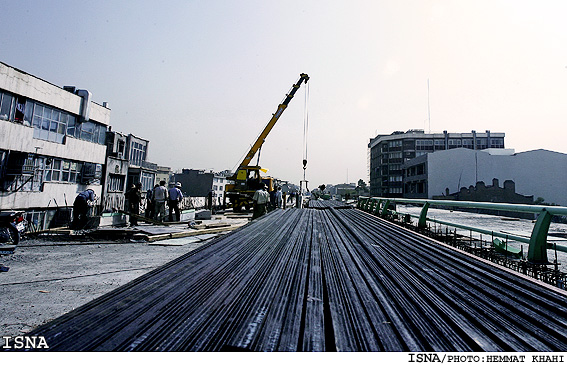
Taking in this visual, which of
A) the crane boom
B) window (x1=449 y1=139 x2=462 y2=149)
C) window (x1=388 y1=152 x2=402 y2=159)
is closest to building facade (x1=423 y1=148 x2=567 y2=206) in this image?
window (x1=449 y1=139 x2=462 y2=149)

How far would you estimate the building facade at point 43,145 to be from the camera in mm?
12930

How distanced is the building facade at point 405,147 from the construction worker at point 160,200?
56.7 m

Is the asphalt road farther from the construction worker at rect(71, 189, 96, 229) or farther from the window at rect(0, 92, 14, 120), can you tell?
the window at rect(0, 92, 14, 120)

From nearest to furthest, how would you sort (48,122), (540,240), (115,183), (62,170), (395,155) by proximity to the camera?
A: (540,240)
(48,122)
(62,170)
(115,183)
(395,155)

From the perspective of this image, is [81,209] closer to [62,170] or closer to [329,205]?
[62,170]

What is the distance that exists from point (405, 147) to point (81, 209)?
7661 cm

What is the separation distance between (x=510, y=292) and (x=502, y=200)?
164ft

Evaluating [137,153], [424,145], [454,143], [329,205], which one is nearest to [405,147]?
[424,145]

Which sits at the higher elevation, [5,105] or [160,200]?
[5,105]

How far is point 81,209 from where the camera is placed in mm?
10781

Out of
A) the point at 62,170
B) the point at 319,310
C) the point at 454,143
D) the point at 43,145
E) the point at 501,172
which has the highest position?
the point at 454,143

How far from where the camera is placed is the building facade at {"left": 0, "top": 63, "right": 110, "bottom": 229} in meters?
12.9

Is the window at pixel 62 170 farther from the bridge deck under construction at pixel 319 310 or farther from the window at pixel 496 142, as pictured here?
the window at pixel 496 142

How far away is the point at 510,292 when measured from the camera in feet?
7.70
